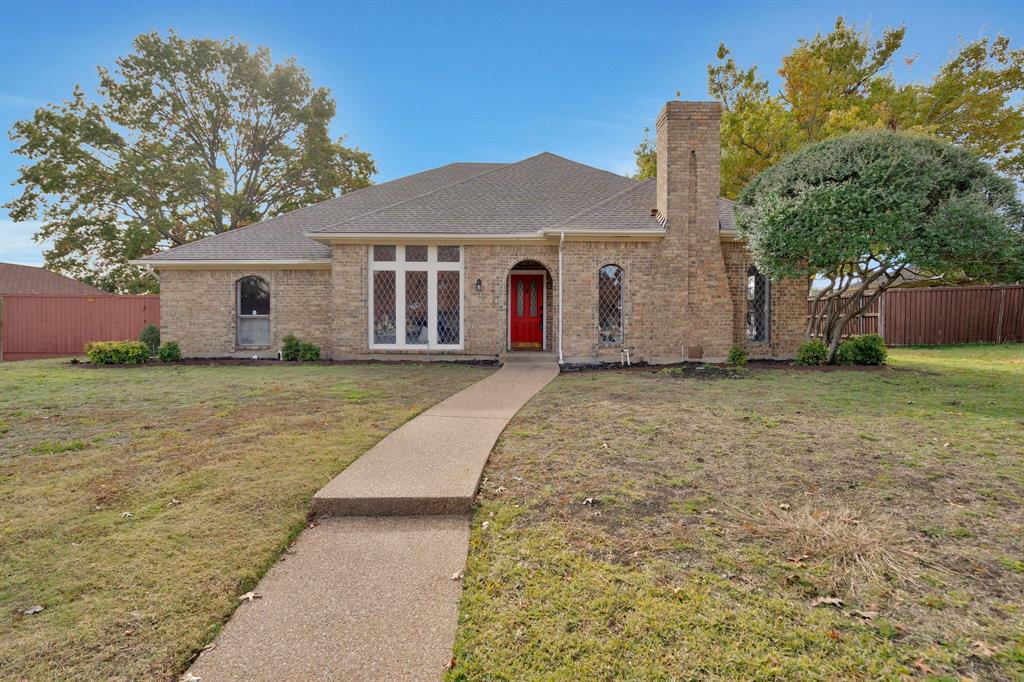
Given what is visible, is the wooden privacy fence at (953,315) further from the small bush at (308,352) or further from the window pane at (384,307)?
the small bush at (308,352)

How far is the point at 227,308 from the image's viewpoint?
13688mm

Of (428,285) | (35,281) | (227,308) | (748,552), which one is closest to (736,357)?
(428,285)

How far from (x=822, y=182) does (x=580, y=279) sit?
5.41 metres

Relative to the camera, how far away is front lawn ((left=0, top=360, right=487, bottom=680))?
2230 mm

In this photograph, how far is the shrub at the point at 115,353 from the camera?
12.5 m

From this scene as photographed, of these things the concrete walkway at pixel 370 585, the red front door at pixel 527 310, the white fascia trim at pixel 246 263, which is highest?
the white fascia trim at pixel 246 263

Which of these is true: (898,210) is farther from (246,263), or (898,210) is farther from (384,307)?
(246,263)

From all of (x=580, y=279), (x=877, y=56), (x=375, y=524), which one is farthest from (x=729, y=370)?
(x=877, y=56)

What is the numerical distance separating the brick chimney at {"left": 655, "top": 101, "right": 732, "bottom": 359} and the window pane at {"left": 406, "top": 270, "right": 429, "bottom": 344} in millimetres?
6050

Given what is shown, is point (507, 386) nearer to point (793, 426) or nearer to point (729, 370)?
point (793, 426)

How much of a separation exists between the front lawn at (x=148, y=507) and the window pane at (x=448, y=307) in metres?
4.95

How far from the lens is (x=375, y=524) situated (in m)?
3.49

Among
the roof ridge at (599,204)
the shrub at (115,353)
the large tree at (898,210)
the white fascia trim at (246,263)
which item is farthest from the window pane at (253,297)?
the large tree at (898,210)

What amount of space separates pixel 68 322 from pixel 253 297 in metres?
8.80
